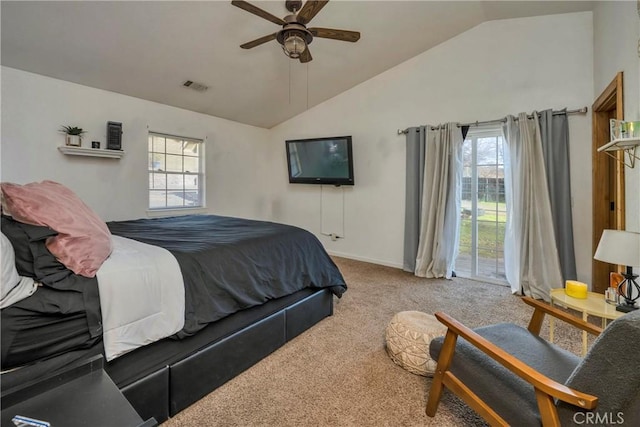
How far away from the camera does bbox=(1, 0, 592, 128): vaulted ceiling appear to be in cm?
267

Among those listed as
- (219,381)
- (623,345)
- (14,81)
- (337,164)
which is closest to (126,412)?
(219,381)

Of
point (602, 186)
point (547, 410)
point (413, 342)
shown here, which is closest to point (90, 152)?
point (413, 342)

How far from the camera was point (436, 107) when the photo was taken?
4109 millimetres

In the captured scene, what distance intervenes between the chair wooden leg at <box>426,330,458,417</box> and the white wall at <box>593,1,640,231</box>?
67.8 inches

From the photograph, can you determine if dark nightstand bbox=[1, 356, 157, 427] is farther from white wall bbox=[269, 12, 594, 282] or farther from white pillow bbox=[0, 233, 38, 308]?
white wall bbox=[269, 12, 594, 282]

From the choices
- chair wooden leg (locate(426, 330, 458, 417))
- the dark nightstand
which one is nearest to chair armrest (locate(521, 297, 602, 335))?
chair wooden leg (locate(426, 330, 458, 417))

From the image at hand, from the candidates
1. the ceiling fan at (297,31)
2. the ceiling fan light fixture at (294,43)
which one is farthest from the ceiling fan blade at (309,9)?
the ceiling fan light fixture at (294,43)

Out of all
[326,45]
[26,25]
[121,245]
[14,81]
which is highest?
[326,45]

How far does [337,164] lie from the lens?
15.5ft

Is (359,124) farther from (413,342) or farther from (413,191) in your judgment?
(413,342)

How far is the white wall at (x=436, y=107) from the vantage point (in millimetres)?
3256

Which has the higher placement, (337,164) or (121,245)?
(337,164)

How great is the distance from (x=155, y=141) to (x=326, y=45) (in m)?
2.72

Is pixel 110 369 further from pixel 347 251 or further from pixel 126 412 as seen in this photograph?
pixel 347 251
